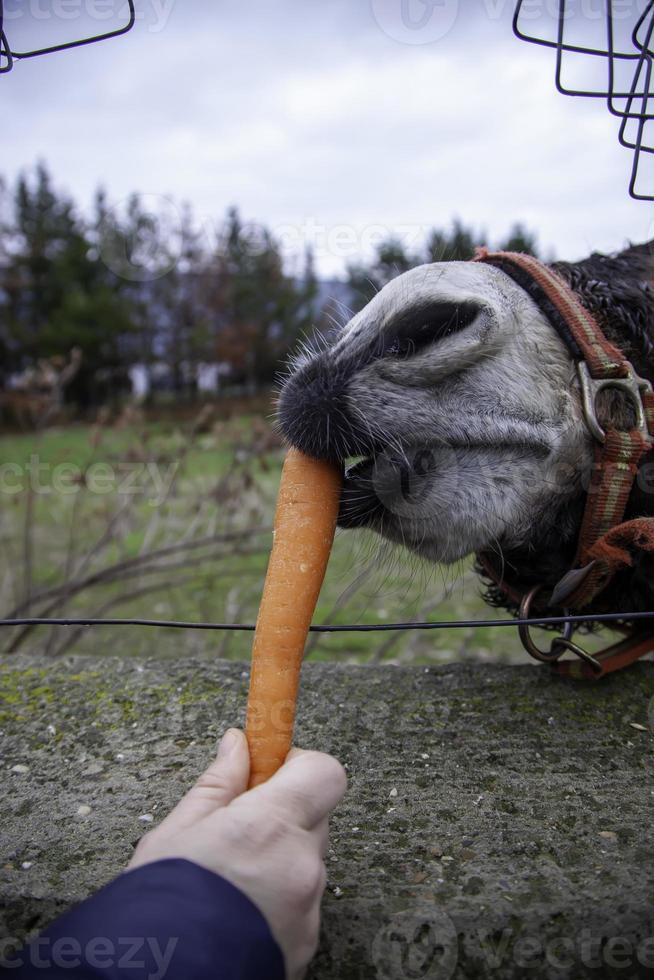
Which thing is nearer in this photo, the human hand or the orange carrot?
the human hand

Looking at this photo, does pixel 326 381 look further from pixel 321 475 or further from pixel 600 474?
pixel 600 474

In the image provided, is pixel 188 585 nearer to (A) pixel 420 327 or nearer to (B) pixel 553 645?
(B) pixel 553 645

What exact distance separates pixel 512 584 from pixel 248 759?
93 cm

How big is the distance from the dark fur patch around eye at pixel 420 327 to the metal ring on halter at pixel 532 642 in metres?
0.64

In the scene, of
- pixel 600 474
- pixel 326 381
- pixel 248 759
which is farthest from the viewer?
pixel 600 474

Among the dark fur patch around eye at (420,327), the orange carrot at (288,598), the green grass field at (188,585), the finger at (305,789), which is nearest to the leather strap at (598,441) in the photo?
the dark fur patch around eye at (420,327)

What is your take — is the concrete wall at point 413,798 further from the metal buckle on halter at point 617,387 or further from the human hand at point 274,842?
the metal buckle on halter at point 617,387

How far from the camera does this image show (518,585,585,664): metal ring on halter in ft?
5.68

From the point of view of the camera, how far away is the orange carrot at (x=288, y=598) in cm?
133

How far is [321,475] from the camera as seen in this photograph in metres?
1.56

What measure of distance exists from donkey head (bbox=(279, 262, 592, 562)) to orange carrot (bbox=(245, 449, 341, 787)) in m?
0.07

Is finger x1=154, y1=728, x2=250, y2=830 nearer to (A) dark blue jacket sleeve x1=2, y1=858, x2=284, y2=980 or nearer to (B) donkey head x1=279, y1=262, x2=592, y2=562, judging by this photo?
(A) dark blue jacket sleeve x1=2, y1=858, x2=284, y2=980

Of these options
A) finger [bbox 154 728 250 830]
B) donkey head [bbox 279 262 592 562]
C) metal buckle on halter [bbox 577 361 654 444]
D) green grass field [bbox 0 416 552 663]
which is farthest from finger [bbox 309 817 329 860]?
green grass field [bbox 0 416 552 663]

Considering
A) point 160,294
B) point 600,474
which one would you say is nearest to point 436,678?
point 600,474
